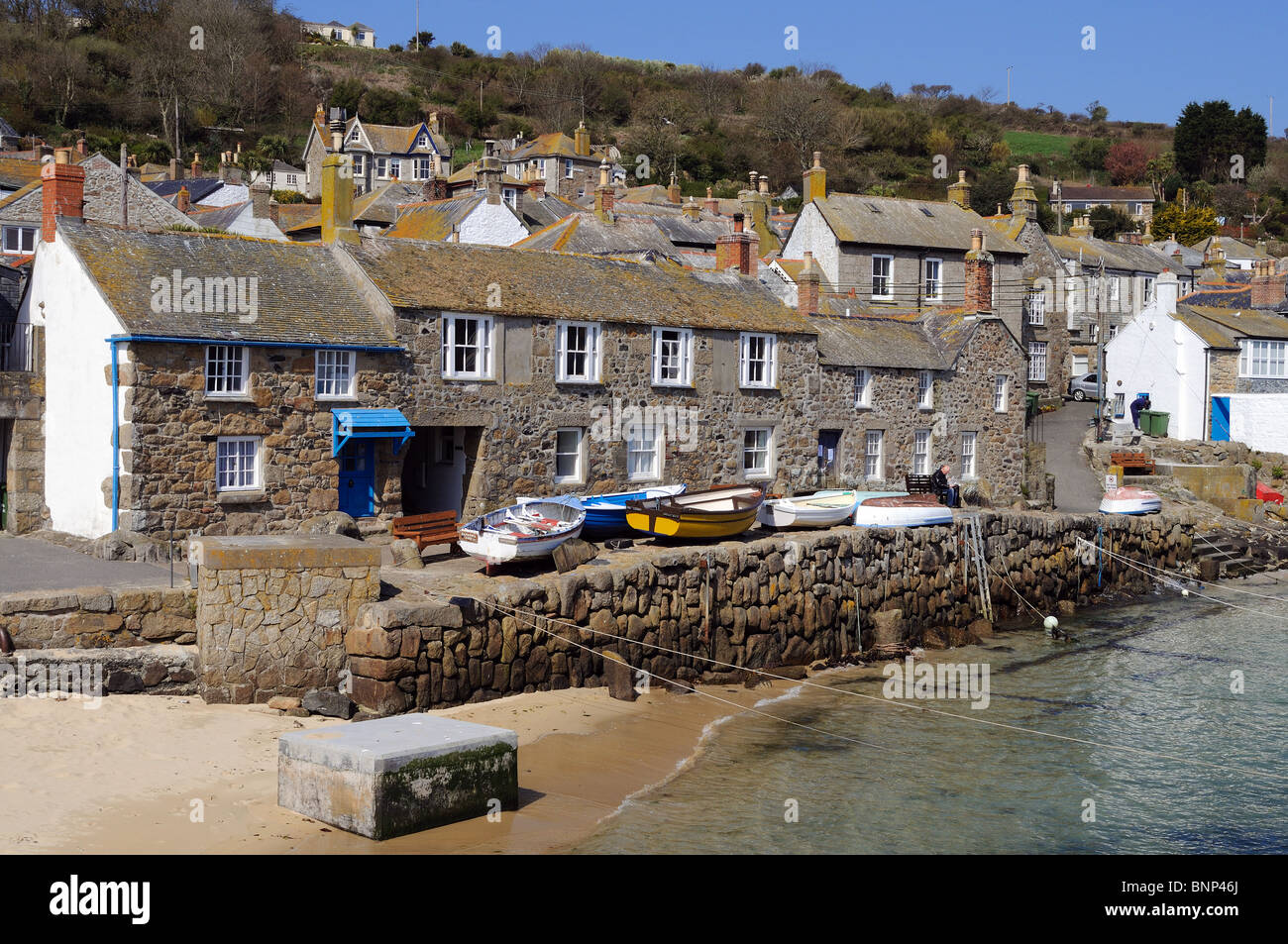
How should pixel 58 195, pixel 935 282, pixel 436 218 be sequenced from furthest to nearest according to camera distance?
pixel 935 282 → pixel 436 218 → pixel 58 195

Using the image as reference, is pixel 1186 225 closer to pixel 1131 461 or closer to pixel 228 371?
pixel 1131 461

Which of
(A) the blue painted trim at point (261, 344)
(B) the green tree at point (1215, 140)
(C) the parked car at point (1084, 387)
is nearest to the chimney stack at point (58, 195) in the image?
(A) the blue painted trim at point (261, 344)

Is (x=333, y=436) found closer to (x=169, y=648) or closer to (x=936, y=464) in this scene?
(x=169, y=648)

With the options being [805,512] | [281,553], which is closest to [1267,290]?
[805,512]

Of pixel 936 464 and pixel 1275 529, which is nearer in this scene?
pixel 936 464

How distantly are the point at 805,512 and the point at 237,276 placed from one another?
12568 millimetres

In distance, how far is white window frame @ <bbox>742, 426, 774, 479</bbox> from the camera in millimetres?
31922

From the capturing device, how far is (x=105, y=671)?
15727 mm

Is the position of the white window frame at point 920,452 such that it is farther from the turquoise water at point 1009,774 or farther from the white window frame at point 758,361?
the turquoise water at point 1009,774

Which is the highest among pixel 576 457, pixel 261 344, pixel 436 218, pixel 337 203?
pixel 436 218

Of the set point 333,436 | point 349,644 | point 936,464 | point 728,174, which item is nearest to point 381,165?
point 728,174

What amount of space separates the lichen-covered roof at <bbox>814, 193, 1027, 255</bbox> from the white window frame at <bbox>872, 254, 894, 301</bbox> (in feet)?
2.28

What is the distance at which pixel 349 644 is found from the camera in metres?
17.0
